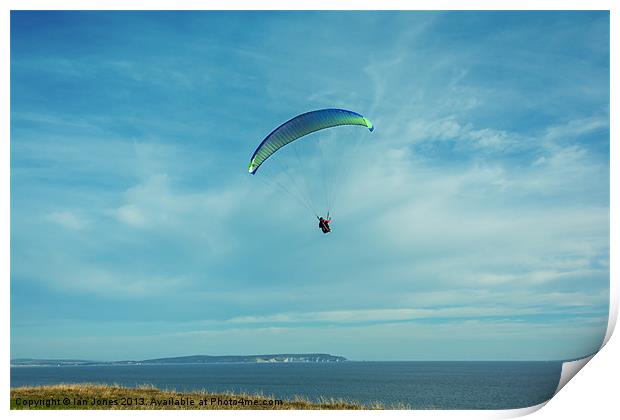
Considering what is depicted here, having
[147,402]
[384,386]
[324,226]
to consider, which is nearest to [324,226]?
[324,226]

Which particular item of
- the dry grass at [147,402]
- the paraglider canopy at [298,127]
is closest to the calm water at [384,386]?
the dry grass at [147,402]

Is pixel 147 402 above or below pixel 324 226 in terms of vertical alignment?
below

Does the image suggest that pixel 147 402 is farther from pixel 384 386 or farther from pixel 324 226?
pixel 384 386

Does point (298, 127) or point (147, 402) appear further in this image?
point (298, 127)

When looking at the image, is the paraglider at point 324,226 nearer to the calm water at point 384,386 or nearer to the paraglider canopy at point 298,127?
the paraglider canopy at point 298,127

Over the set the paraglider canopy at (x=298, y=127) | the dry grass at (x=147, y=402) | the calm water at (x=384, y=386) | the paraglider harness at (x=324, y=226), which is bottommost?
the calm water at (x=384, y=386)

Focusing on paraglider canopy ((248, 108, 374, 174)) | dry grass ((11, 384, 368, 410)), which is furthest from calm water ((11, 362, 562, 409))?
paraglider canopy ((248, 108, 374, 174))
